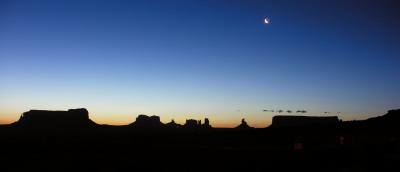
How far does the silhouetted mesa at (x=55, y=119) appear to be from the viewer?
119250mm

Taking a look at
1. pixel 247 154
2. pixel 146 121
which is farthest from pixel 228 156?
pixel 146 121

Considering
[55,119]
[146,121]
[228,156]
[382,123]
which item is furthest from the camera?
[146,121]

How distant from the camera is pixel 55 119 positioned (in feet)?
407

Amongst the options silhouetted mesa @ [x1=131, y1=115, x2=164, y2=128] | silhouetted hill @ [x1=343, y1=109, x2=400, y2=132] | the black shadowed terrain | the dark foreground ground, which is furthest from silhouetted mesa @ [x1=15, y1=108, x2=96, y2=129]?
silhouetted hill @ [x1=343, y1=109, x2=400, y2=132]

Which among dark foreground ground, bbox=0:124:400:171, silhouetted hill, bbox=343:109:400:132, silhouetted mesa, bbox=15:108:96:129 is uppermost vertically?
silhouetted mesa, bbox=15:108:96:129

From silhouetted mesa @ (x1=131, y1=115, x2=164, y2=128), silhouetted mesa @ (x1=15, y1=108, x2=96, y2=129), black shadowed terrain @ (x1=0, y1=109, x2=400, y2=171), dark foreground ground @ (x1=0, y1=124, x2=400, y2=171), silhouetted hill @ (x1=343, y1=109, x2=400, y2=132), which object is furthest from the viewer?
silhouetted mesa @ (x1=131, y1=115, x2=164, y2=128)

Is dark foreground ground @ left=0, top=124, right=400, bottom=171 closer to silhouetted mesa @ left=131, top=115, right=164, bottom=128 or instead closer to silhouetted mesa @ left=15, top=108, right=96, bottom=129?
silhouetted mesa @ left=15, top=108, right=96, bottom=129

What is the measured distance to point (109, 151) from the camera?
104 feet

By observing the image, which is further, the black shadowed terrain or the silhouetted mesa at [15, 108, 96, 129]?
the silhouetted mesa at [15, 108, 96, 129]

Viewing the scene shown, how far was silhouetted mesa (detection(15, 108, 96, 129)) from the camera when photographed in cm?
11925

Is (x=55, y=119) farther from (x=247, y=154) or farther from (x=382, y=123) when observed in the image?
(x=382, y=123)

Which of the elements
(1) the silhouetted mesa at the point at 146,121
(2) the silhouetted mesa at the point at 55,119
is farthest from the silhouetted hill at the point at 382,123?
(1) the silhouetted mesa at the point at 146,121

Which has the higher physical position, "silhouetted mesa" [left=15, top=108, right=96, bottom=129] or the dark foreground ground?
"silhouetted mesa" [left=15, top=108, right=96, bottom=129]

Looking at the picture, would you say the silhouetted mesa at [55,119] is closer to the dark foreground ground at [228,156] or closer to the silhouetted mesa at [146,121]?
the silhouetted mesa at [146,121]
